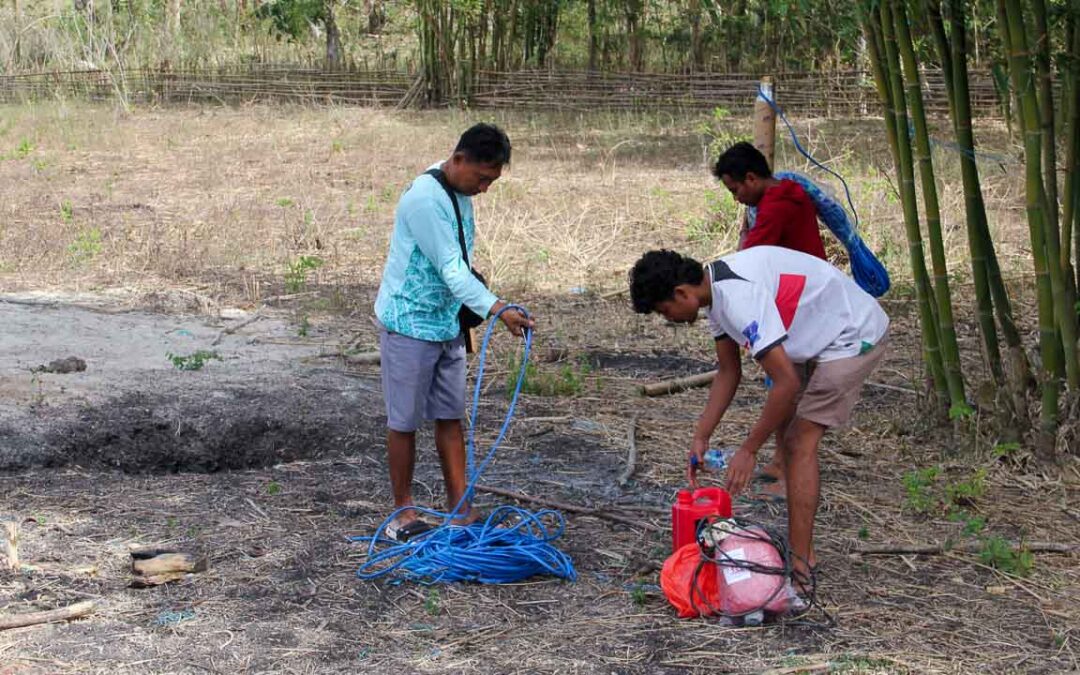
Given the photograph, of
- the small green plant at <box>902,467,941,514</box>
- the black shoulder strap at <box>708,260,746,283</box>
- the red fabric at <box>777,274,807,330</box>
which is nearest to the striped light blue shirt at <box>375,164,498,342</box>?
the black shoulder strap at <box>708,260,746,283</box>

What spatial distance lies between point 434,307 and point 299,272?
4649 millimetres

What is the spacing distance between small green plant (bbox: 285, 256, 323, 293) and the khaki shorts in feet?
16.9

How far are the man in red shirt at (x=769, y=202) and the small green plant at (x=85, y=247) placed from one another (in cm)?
557

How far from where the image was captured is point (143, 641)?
3.40 meters

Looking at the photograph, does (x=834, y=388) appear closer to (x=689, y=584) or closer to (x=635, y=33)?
(x=689, y=584)

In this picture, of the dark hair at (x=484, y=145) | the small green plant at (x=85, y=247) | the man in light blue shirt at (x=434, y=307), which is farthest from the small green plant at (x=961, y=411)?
the small green plant at (x=85, y=247)

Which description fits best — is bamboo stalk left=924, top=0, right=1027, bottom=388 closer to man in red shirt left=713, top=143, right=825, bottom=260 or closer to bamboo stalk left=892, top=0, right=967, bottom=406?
bamboo stalk left=892, top=0, right=967, bottom=406

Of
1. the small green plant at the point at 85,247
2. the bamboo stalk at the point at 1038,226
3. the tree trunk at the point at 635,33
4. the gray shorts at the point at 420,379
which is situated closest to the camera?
the gray shorts at the point at 420,379

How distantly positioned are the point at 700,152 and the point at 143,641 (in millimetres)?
10998

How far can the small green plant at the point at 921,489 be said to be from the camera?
4.50 meters

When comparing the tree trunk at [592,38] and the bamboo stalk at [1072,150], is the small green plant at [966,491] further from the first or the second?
the tree trunk at [592,38]

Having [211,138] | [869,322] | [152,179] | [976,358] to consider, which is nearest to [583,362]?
[976,358]

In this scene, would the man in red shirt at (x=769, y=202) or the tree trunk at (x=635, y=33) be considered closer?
the man in red shirt at (x=769, y=202)

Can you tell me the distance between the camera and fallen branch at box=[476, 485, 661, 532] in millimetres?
4359
